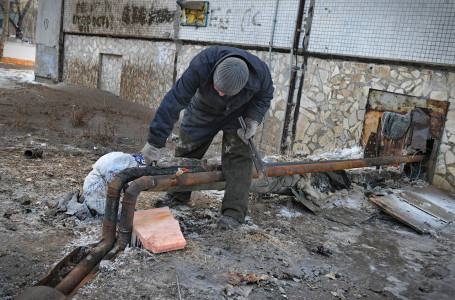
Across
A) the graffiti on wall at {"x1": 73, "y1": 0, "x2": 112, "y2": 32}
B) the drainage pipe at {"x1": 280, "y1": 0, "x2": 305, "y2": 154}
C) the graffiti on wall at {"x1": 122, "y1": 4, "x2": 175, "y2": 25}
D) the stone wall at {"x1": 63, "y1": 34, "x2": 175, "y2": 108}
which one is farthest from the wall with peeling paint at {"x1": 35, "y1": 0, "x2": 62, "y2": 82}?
the drainage pipe at {"x1": 280, "y1": 0, "x2": 305, "y2": 154}

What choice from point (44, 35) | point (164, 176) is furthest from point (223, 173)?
point (44, 35)

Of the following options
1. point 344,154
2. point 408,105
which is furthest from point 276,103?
point 408,105

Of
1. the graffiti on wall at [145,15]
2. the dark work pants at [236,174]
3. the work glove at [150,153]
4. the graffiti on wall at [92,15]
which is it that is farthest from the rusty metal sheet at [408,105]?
the graffiti on wall at [92,15]

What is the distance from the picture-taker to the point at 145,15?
1013 centimetres

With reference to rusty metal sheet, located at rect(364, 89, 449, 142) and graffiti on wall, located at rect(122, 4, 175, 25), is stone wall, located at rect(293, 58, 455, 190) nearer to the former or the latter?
rusty metal sheet, located at rect(364, 89, 449, 142)

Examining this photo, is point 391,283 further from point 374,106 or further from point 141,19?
point 141,19

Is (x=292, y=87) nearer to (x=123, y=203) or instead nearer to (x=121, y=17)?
(x=123, y=203)

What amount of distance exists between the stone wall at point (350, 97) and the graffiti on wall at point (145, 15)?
14.4 feet

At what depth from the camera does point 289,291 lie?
256 cm

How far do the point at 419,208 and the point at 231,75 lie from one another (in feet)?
10.6

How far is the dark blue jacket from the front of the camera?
303 centimetres

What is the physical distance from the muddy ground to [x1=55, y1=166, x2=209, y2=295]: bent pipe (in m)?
0.11

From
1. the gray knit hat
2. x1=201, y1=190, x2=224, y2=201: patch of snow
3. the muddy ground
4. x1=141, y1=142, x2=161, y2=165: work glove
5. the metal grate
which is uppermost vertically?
the metal grate

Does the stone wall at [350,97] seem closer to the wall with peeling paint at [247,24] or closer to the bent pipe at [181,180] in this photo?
the wall with peeling paint at [247,24]
